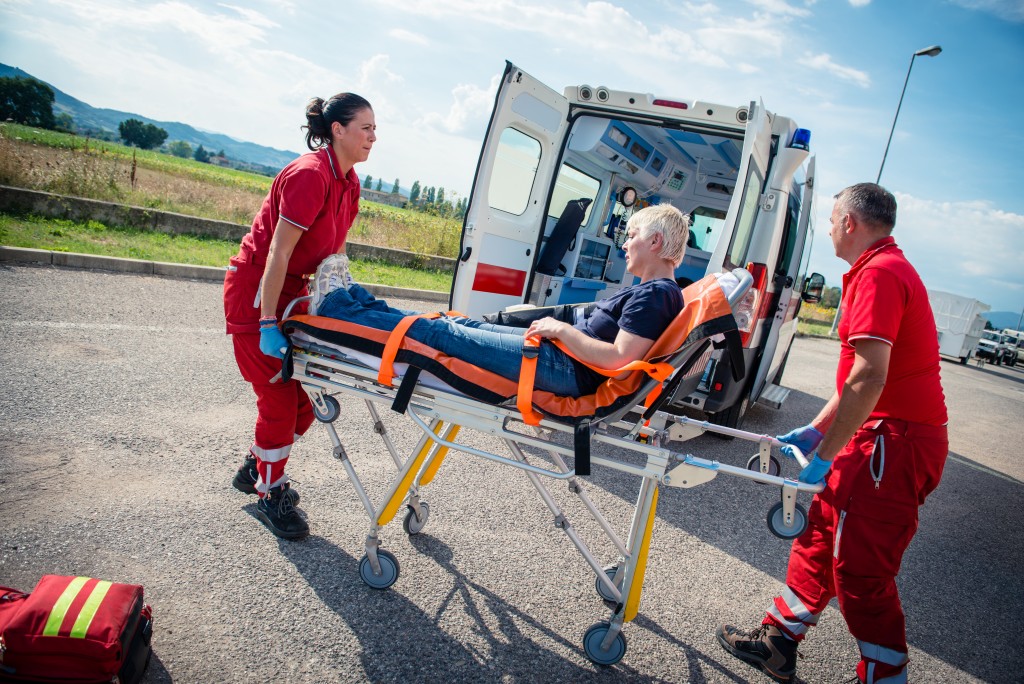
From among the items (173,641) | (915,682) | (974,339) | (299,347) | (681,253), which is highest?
(974,339)

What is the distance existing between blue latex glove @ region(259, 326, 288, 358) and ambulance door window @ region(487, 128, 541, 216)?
2.74 meters

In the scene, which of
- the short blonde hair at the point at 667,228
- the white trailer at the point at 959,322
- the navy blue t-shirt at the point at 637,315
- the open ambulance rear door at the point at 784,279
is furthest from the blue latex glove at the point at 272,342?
the white trailer at the point at 959,322

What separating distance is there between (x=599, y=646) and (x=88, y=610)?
183cm

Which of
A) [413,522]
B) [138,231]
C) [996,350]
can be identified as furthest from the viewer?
[996,350]

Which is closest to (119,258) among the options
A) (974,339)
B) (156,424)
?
(156,424)

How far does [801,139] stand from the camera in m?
4.52

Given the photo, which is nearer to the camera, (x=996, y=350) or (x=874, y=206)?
(x=874, y=206)

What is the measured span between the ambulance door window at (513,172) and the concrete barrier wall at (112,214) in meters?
7.58

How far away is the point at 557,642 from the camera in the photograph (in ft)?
8.06

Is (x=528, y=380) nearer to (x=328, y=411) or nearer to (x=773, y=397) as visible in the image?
(x=328, y=411)

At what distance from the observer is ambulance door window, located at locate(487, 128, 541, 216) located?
16.0 ft

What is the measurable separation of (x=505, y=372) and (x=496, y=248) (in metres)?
2.89

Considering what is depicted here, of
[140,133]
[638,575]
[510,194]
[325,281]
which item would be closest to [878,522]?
[638,575]

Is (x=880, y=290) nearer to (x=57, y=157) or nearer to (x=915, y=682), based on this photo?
(x=915, y=682)
